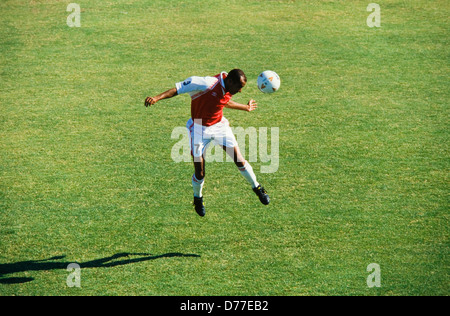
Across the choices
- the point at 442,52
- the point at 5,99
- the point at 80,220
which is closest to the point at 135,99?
the point at 5,99

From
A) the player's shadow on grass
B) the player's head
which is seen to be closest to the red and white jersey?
the player's head

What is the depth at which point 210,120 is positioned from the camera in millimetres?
7406

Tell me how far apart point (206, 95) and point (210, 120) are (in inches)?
17.5

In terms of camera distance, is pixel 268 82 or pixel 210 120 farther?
pixel 268 82

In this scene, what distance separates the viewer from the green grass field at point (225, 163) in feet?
21.8

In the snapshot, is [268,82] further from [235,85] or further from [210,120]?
[210,120]

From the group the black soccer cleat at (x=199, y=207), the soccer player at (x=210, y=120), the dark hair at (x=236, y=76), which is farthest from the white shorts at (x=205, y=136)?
the dark hair at (x=236, y=76)

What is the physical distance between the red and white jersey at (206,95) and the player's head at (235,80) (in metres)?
0.12

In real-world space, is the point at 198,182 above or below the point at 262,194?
above

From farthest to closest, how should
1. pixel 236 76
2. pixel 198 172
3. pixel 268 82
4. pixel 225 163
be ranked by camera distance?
1. pixel 225 163
2. pixel 268 82
3. pixel 198 172
4. pixel 236 76

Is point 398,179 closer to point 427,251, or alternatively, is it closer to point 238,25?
point 427,251

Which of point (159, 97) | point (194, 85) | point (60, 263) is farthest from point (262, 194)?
point (60, 263)

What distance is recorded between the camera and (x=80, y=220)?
7.59 meters

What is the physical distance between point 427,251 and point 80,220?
18.2 feet
